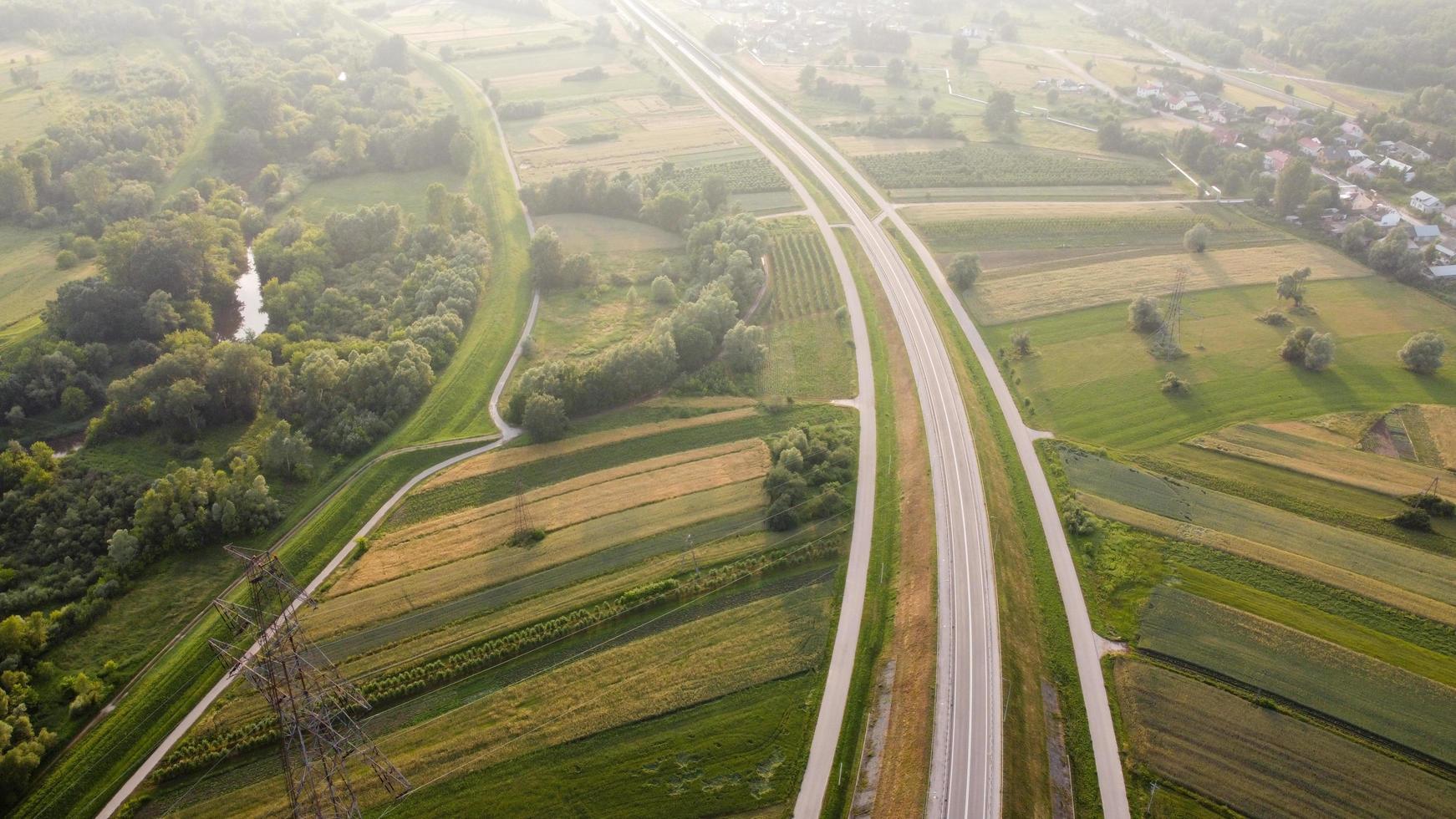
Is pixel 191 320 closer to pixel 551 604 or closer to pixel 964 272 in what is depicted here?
pixel 551 604

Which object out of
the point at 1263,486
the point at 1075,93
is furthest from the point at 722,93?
the point at 1263,486

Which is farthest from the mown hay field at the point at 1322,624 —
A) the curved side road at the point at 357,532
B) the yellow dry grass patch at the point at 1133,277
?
the curved side road at the point at 357,532

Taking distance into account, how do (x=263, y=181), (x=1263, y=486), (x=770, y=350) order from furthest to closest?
(x=263, y=181) → (x=770, y=350) → (x=1263, y=486)

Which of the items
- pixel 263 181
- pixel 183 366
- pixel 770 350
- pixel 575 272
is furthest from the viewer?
pixel 263 181

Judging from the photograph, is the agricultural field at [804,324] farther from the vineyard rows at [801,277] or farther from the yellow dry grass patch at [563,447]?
the yellow dry grass patch at [563,447]

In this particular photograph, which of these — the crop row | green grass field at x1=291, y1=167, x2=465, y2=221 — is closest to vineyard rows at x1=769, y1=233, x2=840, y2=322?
the crop row

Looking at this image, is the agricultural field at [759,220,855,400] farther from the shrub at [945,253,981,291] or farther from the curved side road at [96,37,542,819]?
the curved side road at [96,37,542,819]

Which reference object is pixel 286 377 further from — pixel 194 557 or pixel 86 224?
pixel 86 224
